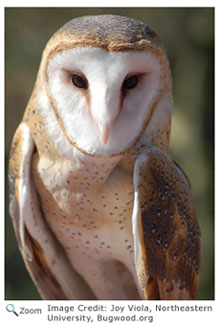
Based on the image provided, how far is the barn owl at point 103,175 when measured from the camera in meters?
1.10

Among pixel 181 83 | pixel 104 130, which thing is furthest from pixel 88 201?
pixel 181 83

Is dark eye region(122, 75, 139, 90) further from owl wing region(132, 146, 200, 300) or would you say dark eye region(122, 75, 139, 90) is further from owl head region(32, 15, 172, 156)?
owl wing region(132, 146, 200, 300)

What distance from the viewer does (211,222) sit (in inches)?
139

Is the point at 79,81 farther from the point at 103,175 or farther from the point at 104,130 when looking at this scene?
the point at 103,175

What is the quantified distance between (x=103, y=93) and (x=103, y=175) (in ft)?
0.75

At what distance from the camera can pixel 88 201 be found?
4.20 feet

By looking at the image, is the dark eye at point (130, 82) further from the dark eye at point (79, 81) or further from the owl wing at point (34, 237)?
the owl wing at point (34, 237)
